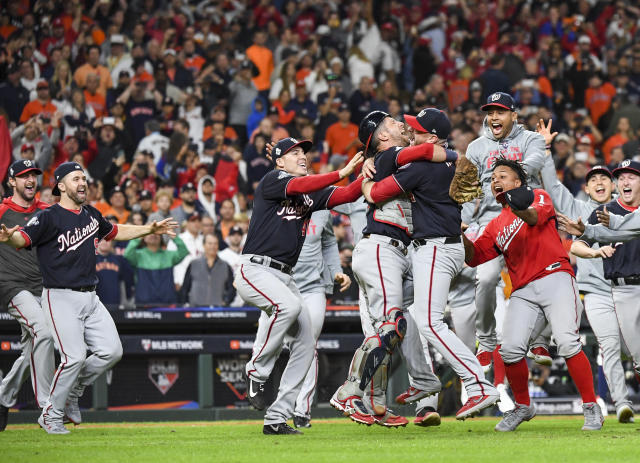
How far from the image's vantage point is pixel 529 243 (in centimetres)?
828

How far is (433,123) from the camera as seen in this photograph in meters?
8.20

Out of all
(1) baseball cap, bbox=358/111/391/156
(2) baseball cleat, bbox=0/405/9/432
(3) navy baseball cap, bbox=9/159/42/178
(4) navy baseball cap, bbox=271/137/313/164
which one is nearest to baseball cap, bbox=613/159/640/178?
(1) baseball cap, bbox=358/111/391/156

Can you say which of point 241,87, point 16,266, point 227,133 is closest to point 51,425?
point 16,266

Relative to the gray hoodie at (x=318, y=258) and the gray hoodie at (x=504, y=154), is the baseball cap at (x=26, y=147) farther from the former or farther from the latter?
the gray hoodie at (x=504, y=154)

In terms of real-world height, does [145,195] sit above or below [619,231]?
above

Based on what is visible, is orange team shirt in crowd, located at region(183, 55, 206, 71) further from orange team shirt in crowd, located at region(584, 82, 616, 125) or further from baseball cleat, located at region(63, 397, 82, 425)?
baseball cleat, located at region(63, 397, 82, 425)

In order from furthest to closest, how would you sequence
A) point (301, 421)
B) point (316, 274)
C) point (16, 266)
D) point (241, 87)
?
point (241, 87) < point (316, 274) < point (16, 266) < point (301, 421)

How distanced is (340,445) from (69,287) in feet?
9.89

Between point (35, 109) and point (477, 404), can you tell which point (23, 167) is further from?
point (35, 109)

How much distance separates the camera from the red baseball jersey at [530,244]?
8227mm

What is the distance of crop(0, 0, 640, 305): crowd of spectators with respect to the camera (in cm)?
1506

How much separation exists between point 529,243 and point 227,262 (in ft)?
19.6

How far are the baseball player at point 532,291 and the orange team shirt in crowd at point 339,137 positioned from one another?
9.24 metres

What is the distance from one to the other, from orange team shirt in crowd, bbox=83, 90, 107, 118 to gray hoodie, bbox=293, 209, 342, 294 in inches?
297
